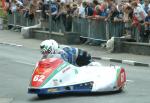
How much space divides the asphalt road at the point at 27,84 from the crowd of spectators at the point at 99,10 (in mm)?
2209

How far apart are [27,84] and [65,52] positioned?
271cm

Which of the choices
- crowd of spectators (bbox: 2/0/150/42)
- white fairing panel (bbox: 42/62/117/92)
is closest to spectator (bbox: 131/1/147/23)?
crowd of spectators (bbox: 2/0/150/42)

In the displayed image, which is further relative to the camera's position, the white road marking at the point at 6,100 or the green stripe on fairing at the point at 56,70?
the white road marking at the point at 6,100

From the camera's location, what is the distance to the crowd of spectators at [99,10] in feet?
74.9

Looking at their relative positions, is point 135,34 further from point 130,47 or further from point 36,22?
point 36,22

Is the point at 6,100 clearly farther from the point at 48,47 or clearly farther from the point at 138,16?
the point at 138,16

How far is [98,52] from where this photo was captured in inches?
989

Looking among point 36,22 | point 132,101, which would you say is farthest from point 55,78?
point 36,22

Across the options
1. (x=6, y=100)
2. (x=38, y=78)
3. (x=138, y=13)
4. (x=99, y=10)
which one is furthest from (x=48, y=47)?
(x=99, y=10)

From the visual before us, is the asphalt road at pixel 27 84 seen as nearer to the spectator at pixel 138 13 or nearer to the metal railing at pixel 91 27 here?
the spectator at pixel 138 13

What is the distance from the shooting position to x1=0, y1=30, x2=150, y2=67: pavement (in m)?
21.9

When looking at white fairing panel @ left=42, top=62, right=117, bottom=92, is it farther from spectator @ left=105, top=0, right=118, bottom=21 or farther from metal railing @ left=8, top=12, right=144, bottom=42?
spectator @ left=105, top=0, right=118, bottom=21

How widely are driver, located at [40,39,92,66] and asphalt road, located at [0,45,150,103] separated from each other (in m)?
0.90

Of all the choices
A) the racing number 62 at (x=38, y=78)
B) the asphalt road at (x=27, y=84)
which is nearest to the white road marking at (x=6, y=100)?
the asphalt road at (x=27, y=84)
